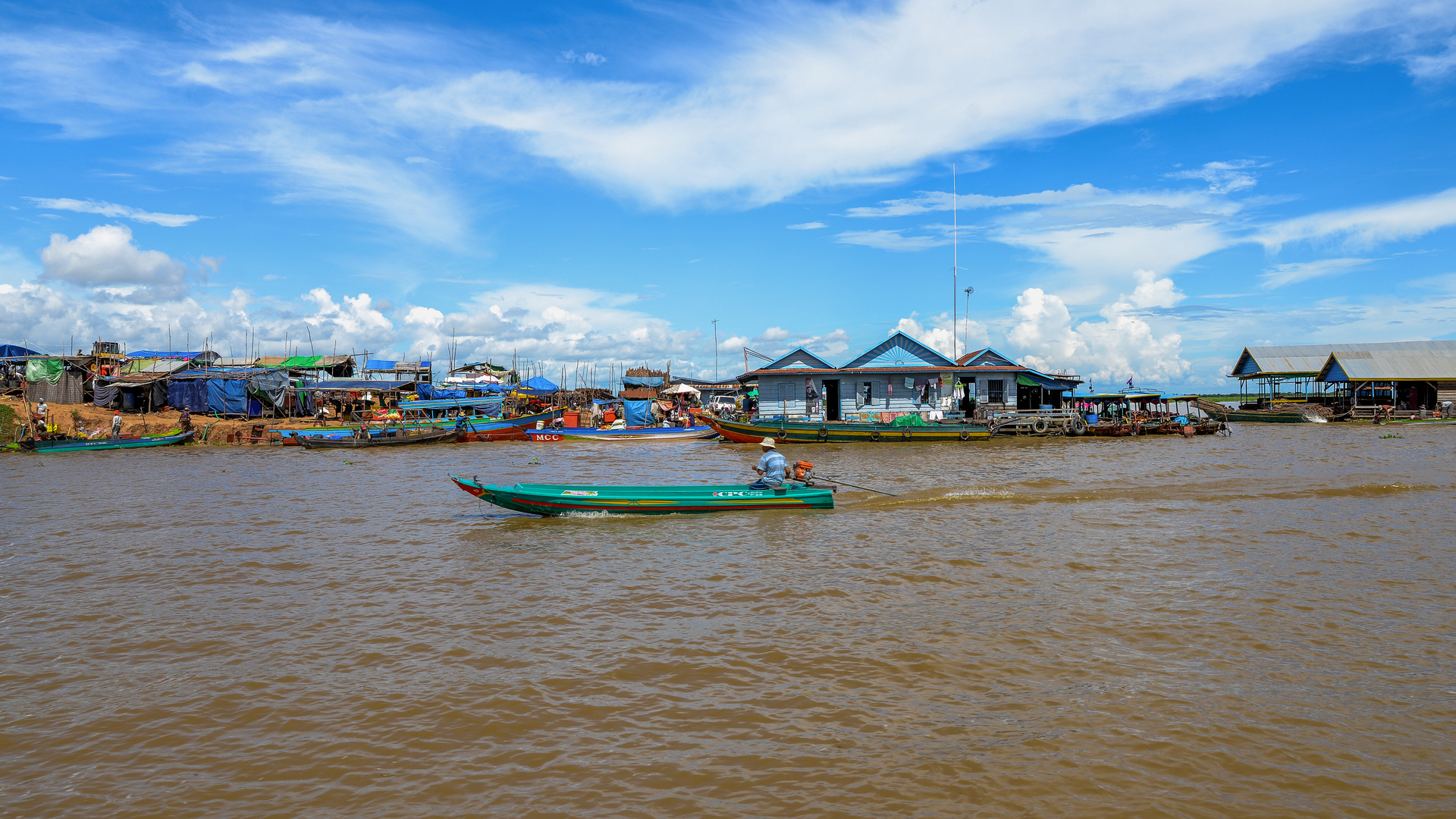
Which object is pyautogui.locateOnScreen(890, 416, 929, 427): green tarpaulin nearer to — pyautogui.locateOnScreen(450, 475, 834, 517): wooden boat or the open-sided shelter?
pyautogui.locateOnScreen(450, 475, 834, 517): wooden boat

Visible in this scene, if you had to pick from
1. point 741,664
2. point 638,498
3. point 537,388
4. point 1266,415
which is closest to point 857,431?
point 638,498

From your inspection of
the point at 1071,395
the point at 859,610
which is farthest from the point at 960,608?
the point at 1071,395

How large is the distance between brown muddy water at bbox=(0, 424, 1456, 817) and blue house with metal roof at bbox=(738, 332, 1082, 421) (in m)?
20.1

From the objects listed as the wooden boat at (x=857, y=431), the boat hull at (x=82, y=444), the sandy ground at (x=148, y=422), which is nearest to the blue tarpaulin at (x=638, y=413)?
the wooden boat at (x=857, y=431)

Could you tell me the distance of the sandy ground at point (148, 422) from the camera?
35219 millimetres

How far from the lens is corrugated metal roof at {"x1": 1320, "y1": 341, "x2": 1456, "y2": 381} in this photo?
135ft

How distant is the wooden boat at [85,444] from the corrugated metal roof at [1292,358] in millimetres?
62354

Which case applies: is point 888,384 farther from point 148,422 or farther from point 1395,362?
point 148,422

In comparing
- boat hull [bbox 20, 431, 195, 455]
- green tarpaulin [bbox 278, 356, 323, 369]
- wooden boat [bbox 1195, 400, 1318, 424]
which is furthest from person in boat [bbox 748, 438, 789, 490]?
green tarpaulin [bbox 278, 356, 323, 369]

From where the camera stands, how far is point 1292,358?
4884 centimetres

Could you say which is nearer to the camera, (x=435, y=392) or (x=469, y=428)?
(x=469, y=428)

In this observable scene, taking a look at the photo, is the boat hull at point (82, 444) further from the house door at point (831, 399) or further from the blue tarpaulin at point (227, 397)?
the house door at point (831, 399)

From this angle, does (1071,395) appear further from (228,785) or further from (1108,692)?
(228,785)

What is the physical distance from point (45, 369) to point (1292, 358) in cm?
7511
